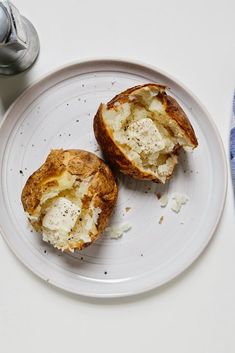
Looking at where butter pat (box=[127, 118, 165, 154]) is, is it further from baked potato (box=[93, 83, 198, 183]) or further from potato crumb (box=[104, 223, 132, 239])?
potato crumb (box=[104, 223, 132, 239])

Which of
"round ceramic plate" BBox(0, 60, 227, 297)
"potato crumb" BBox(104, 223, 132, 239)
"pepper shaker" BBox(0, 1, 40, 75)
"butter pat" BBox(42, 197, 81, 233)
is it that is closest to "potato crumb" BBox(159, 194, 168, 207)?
"round ceramic plate" BBox(0, 60, 227, 297)

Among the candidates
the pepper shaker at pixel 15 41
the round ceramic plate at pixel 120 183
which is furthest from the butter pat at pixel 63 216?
the pepper shaker at pixel 15 41

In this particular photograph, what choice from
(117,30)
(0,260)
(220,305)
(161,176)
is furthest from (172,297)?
(117,30)

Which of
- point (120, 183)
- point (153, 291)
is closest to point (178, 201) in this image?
point (120, 183)

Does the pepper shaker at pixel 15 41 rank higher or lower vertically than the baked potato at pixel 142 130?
higher

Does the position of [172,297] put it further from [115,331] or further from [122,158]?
[122,158]

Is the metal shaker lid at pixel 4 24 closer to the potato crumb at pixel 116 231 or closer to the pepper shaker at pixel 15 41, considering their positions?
the pepper shaker at pixel 15 41
